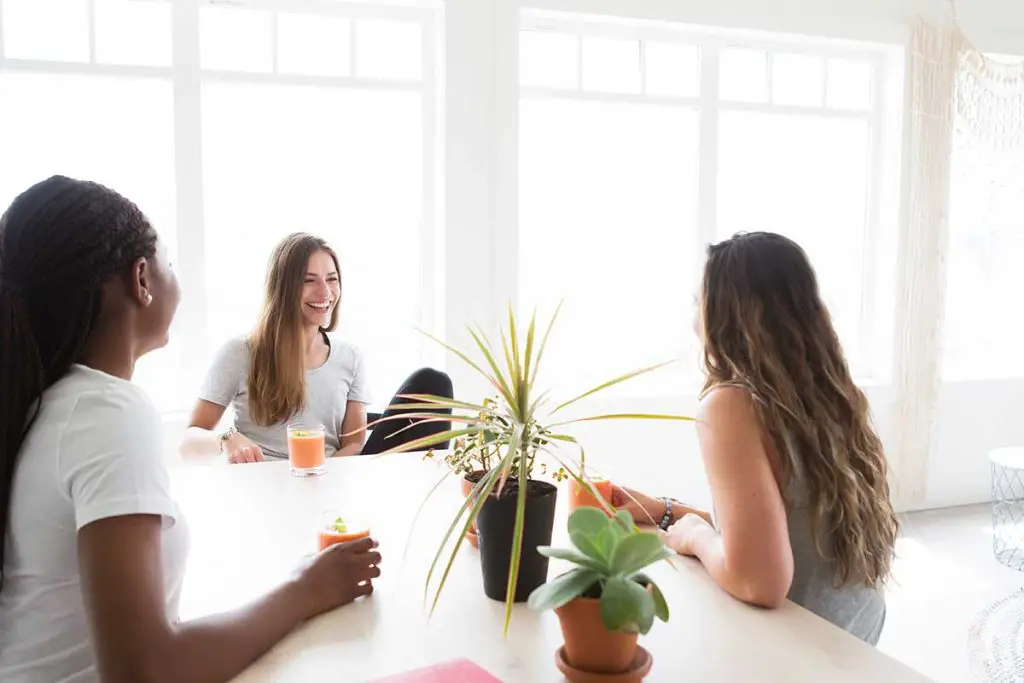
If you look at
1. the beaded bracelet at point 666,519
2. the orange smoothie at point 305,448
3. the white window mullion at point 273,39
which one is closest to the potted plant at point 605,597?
the beaded bracelet at point 666,519

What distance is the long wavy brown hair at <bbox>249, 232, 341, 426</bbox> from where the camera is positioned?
106 inches

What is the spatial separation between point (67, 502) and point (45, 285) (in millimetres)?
258

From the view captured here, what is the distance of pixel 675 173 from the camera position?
4.44 meters

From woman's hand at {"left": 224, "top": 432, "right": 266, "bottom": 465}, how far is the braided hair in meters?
1.21

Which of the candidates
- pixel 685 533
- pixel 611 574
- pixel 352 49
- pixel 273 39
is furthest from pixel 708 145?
pixel 611 574

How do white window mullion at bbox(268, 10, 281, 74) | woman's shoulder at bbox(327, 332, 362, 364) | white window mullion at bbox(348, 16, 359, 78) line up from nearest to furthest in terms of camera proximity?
1. woman's shoulder at bbox(327, 332, 362, 364)
2. white window mullion at bbox(268, 10, 281, 74)
3. white window mullion at bbox(348, 16, 359, 78)

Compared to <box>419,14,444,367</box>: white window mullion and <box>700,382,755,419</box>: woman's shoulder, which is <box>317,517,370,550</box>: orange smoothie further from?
<box>419,14,444,367</box>: white window mullion

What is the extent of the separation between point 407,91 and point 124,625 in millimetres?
3317

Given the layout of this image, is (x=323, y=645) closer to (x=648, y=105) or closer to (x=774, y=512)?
(x=774, y=512)

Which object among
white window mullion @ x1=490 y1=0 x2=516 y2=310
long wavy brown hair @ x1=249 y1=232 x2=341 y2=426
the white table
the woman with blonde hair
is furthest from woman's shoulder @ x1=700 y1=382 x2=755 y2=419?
white window mullion @ x1=490 y1=0 x2=516 y2=310

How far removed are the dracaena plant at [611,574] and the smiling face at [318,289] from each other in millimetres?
2037

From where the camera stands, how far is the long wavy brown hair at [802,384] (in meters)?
1.36

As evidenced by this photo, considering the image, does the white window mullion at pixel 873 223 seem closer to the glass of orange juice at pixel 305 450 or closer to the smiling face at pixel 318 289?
the smiling face at pixel 318 289

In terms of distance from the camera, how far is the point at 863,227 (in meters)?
4.79
